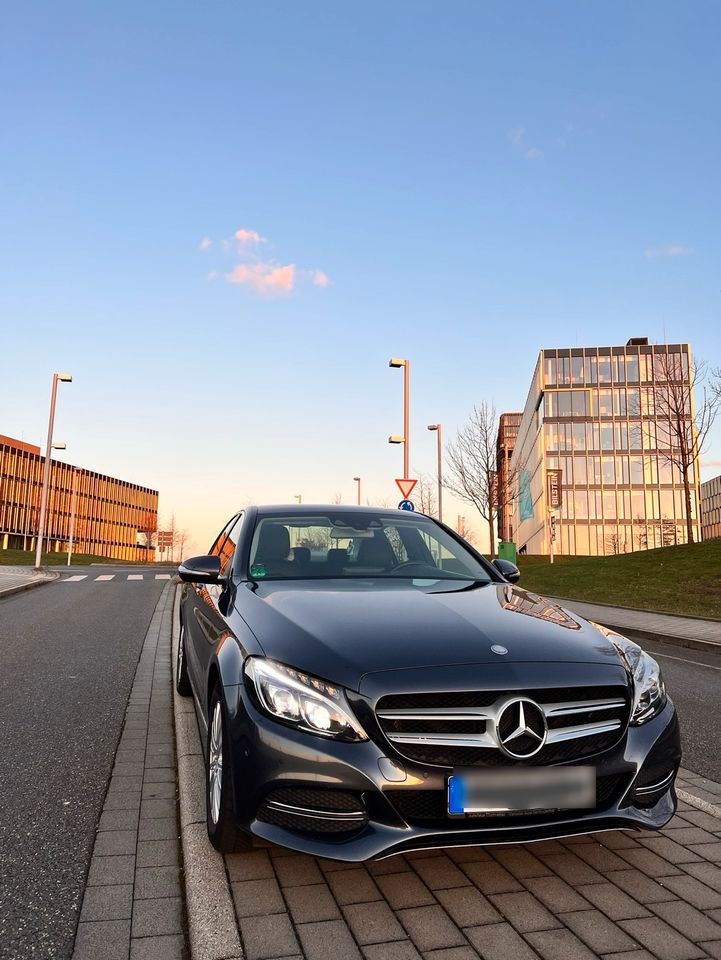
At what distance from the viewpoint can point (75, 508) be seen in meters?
99.8

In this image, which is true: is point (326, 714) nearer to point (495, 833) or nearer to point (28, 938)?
point (495, 833)

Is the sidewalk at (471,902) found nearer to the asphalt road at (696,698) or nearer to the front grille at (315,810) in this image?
the front grille at (315,810)

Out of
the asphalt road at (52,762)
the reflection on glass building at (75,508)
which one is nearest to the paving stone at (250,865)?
the asphalt road at (52,762)

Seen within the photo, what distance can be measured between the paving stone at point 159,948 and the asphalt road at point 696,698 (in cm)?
333

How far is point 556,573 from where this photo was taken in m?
28.1

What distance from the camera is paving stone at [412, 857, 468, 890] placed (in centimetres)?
293

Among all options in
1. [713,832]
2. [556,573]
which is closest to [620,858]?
[713,832]

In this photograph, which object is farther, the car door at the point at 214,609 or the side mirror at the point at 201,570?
the side mirror at the point at 201,570

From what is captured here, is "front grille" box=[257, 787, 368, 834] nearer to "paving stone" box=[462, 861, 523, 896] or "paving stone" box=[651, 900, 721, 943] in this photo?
"paving stone" box=[462, 861, 523, 896]

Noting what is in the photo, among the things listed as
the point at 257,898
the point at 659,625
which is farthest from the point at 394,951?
the point at 659,625

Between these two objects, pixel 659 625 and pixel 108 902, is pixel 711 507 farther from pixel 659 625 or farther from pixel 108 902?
pixel 108 902

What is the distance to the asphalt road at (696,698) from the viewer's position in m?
5.05

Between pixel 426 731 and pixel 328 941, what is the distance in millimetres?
707

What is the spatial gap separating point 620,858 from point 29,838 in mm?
2519
